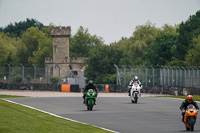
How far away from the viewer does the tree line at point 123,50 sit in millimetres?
105938

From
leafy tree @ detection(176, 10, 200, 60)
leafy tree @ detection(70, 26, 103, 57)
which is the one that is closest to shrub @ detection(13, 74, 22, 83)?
leafy tree @ detection(176, 10, 200, 60)

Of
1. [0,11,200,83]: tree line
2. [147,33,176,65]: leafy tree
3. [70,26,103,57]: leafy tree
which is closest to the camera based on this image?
[0,11,200,83]: tree line

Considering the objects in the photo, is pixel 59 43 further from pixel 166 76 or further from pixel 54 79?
pixel 166 76

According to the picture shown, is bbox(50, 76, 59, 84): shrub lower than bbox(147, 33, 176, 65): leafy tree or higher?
lower

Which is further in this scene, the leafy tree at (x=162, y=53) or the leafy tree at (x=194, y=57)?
the leafy tree at (x=162, y=53)

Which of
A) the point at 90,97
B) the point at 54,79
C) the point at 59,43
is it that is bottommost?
the point at 90,97

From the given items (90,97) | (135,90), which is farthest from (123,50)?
(90,97)

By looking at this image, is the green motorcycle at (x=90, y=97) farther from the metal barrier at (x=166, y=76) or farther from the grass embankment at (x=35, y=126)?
the metal barrier at (x=166, y=76)

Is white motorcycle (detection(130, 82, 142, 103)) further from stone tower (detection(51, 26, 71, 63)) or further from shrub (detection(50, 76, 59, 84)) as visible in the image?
stone tower (detection(51, 26, 71, 63))

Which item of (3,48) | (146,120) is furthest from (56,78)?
(3,48)

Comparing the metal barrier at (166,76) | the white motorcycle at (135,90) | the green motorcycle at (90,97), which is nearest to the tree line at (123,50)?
the metal barrier at (166,76)

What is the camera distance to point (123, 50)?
11462cm

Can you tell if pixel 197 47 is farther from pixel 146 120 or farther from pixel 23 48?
pixel 23 48

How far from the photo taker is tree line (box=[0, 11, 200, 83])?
348 feet
